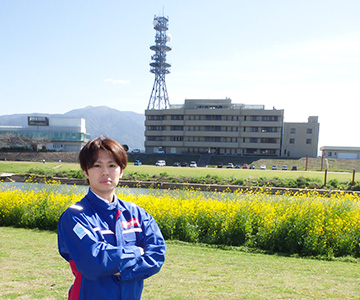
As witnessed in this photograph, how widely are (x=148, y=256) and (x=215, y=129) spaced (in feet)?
258

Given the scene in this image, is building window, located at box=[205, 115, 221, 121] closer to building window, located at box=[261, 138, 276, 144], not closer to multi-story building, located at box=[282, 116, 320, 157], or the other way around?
building window, located at box=[261, 138, 276, 144]

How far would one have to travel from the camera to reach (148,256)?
8.25 feet

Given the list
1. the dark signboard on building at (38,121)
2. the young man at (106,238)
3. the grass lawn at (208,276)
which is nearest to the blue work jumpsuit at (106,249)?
the young man at (106,238)

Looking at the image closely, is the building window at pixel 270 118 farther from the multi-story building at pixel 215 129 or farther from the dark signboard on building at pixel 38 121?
the dark signboard on building at pixel 38 121

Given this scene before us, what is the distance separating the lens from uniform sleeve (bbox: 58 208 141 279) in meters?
2.27

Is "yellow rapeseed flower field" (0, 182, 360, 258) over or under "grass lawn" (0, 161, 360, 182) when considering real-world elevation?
over

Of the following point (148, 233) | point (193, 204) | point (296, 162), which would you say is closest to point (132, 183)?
point (193, 204)

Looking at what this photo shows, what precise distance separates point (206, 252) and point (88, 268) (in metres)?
5.80

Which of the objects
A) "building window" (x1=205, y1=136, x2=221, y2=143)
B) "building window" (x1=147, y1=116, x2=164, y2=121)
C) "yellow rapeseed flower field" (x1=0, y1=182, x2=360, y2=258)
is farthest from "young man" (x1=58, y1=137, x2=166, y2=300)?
"building window" (x1=147, y1=116, x2=164, y2=121)

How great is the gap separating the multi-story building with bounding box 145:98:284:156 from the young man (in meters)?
76.0

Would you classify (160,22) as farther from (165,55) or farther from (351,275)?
(351,275)

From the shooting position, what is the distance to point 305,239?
803 centimetres

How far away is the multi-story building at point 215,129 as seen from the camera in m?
77.4

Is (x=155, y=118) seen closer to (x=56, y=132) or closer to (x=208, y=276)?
(x=56, y=132)
